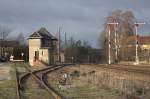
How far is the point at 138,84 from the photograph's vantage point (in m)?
20.9

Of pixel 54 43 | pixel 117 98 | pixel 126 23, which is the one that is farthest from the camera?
pixel 54 43

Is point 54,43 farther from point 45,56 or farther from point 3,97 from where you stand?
point 3,97

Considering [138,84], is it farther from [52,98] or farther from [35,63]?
[35,63]

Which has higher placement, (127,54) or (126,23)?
(126,23)

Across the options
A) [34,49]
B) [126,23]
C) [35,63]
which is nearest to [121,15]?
[126,23]

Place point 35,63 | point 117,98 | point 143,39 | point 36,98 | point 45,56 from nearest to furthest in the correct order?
point 117,98 < point 36,98 < point 35,63 < point 45,56 < point 143,39

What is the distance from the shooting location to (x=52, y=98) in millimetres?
19125

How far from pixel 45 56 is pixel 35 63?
7.40 metres

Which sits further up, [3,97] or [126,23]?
[126,23]

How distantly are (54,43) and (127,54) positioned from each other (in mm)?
27647

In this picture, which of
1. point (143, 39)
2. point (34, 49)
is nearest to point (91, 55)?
point (143, 39)

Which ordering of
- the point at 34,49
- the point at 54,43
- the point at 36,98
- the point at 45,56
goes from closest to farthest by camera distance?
the point at 36,98
the point at 45,56
the point at 34,49
the point at 54,43

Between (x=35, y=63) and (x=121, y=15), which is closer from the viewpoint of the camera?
(x=35, y=63)

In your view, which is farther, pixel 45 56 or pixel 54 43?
pixel 54 43
